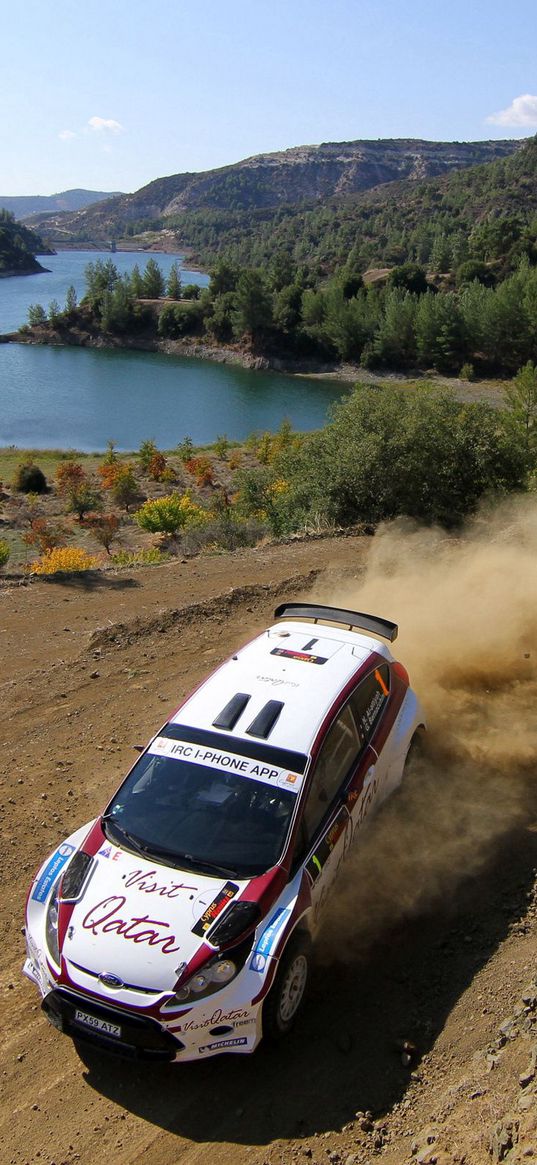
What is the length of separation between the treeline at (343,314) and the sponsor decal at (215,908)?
91.1 meters

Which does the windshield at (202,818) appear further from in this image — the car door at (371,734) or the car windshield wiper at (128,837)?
the car door at (371,734)

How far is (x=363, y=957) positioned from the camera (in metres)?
5.67

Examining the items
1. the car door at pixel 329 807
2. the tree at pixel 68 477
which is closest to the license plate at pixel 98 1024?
the car door at pixel 329 807

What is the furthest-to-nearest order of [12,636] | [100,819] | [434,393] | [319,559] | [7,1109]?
[434,393] < [319,559] < [12,636] < [100,819] < [7,1109]

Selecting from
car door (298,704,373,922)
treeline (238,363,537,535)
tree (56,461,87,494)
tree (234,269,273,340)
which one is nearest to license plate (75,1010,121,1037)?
car door (298,704,373,922)

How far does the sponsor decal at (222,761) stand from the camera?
5.57 m

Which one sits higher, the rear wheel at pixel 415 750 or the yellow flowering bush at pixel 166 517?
the rear wheel at pixel 415 750

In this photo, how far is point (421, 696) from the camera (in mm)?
9062

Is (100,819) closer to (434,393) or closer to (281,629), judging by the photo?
(281,629)

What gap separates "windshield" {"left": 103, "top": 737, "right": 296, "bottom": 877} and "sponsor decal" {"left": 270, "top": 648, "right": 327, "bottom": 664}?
1.42 meters

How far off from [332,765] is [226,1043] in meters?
1.97

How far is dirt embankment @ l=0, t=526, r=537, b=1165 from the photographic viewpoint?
4402 mm

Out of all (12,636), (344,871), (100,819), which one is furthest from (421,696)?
(12,636)

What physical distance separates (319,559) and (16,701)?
7.47 m
